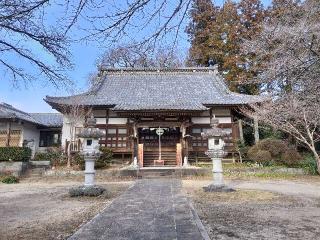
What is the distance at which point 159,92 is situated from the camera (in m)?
24.8

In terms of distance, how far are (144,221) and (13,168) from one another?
51.7 ft

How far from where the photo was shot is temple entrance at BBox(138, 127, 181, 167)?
2252cm

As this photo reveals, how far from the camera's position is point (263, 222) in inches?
281

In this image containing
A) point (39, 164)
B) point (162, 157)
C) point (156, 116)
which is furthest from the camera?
point (162, 157)

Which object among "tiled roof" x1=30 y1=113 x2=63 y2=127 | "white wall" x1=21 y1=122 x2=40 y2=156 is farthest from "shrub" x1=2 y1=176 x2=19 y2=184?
"tiled roof" x1=30 y1=113 x2=63 y2=127

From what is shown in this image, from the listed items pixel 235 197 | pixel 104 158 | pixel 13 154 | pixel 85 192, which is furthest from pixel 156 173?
pixel 13 154

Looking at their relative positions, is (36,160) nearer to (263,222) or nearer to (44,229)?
(44,229)

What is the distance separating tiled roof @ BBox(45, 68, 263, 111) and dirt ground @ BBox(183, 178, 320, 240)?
10.2 m

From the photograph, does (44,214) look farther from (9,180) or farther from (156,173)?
(156,173)

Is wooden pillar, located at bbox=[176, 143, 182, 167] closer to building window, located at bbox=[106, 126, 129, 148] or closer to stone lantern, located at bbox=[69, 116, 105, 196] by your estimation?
building window, located at bbox=[106, 126, 129, 148]

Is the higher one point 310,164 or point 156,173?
point 310,164

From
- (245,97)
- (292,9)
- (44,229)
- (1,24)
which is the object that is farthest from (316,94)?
(245,97)

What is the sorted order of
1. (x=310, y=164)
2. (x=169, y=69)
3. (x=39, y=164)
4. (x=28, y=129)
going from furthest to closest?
(x=28, y=129) → (x=169, y=69) → (x=39, y=164) → (x=310, y=164)

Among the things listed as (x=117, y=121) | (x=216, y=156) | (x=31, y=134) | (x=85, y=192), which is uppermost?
(x=117, y=121)
